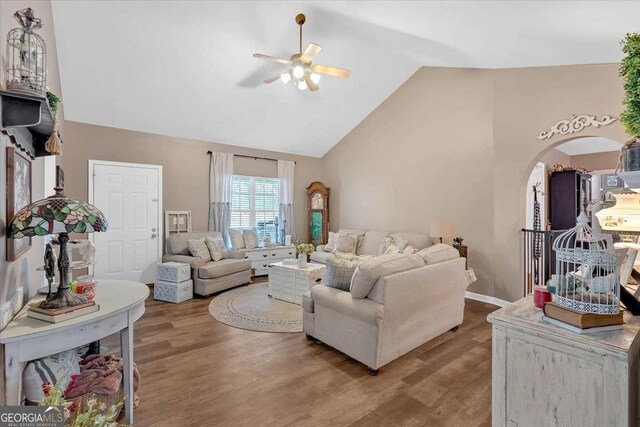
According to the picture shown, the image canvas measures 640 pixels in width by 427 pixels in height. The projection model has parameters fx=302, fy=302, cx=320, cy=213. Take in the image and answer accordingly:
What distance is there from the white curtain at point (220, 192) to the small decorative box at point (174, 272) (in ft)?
4.86

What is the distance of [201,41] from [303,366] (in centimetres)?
409

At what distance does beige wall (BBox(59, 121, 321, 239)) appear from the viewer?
15.4 ft

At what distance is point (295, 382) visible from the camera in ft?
8.19

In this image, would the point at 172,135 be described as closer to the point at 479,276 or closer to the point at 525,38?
the point at 525,38

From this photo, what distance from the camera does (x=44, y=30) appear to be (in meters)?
2.82

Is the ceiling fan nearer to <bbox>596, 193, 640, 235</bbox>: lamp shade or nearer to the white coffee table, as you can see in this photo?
the white coffee table

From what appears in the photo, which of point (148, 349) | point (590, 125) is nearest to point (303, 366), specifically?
point (148, 349)

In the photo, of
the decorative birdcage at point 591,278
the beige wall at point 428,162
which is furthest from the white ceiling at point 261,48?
the decorative birdcage at point 591,278

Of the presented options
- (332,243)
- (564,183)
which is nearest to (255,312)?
(332,243)

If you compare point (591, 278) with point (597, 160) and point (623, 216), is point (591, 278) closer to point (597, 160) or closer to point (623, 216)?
point (623, 216)

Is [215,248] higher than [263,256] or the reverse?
higher

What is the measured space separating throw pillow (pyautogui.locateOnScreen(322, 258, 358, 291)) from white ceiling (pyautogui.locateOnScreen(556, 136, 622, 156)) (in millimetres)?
6108

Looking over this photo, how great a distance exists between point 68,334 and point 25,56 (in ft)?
4.71

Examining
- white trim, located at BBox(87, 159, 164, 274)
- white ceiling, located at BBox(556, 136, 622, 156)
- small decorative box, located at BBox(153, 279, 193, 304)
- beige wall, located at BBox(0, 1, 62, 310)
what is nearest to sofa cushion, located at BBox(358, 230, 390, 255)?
small decorative box, located at BBox(153, 279, 193, 304)
